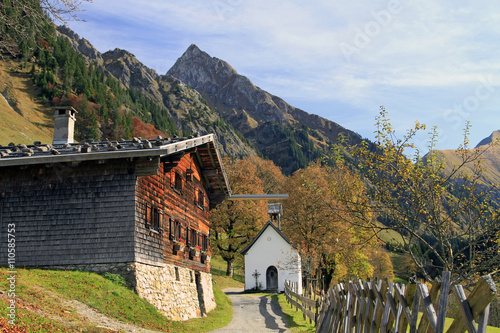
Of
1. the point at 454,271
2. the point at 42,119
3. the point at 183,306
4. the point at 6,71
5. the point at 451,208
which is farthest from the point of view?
the point at 6,71

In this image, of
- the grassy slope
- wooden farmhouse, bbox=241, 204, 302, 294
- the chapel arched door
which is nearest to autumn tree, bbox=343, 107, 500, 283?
wooden farmhouse, bbox=241, 204, 302, 294

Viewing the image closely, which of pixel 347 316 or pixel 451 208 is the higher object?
pixel 451 208

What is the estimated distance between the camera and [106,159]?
16.3 metres

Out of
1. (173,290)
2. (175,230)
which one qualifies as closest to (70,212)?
(175,230)

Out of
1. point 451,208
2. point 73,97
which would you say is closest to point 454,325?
point 451,208

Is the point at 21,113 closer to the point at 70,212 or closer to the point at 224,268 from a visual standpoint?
the point at 224,268

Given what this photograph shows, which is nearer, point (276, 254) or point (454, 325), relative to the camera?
point (454, 325)

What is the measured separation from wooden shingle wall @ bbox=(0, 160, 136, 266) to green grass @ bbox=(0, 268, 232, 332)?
0.98 m

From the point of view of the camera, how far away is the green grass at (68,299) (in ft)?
33.7

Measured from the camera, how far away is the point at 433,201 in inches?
409

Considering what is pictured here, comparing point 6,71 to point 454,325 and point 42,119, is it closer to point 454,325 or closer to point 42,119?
point 42,119

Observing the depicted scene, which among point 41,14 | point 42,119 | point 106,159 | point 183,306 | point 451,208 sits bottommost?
point 183,306

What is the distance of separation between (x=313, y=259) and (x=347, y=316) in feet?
92.5

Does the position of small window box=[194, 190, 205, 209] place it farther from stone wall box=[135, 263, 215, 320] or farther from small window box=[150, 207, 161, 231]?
small window box=[150, 207, 161, 231]
